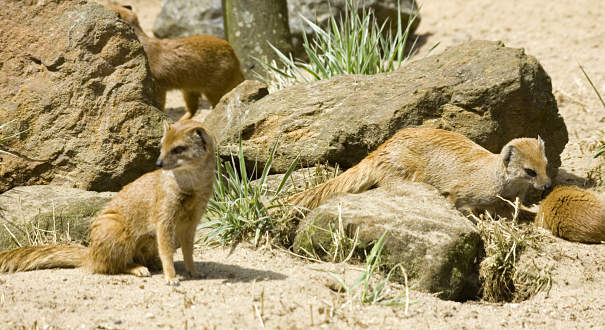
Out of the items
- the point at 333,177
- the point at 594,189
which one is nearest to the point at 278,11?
the point at 333,177

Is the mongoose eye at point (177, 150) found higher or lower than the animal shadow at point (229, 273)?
higher

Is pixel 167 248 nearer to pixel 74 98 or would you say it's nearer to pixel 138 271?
pixel 138 271

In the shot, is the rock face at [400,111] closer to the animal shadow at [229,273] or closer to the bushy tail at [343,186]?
the bushy tail at [343,186]

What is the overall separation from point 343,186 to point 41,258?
2.39 metres

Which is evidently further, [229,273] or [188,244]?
[229,273]

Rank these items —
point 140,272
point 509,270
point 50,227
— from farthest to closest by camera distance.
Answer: point 50,227 < point 509,270 < point 140,272

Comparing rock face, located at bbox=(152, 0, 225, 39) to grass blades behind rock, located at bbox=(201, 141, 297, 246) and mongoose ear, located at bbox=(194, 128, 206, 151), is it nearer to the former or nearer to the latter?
grass blades behind rock, located at bbox=(201, 141, 297, 246)

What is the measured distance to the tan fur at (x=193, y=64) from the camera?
956 cm

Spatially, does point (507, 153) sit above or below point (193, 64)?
above

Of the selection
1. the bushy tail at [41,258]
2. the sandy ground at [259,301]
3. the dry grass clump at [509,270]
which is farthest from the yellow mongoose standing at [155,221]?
the dry grass clump at [509,270]

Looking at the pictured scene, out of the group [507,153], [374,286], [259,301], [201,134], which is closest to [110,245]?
[201,134]

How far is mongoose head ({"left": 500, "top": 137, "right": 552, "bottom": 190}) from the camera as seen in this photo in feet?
18.9

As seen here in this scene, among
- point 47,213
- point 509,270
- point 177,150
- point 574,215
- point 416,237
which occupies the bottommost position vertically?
point 509,270

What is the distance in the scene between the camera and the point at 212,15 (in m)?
12.7
